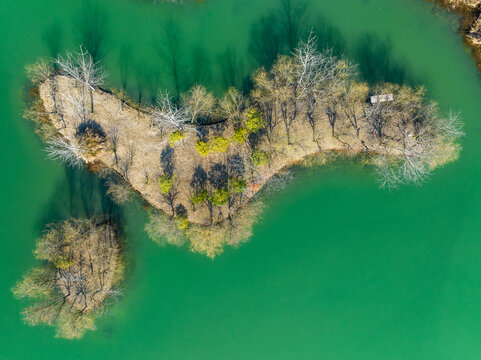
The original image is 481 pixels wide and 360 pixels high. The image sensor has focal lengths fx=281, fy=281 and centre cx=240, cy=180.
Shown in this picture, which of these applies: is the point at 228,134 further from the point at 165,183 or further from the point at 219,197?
the point at 165,183

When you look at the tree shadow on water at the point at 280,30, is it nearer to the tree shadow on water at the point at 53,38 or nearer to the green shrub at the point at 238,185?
the green shrub at the point at 238,185

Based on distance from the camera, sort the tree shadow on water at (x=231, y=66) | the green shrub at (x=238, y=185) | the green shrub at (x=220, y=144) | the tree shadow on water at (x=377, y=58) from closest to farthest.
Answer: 1. the green shrub at (x=220, y=144)
2. the green shrub at (x=238, y=185)
3. the tree shadow on water at (x=377, y=58)
4. the tree shadow on water at (x=231, y=66)

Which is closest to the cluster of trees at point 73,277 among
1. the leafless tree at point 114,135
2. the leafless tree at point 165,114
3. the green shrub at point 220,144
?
the leafless tree at point 114,135

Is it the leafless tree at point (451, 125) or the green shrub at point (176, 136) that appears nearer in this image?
the green shrub at point (176, 136)

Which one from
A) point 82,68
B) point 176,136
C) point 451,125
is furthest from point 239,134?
point 451,125

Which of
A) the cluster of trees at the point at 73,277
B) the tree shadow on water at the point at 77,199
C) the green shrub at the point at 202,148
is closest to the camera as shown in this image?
the green shrub at the point at 202,148

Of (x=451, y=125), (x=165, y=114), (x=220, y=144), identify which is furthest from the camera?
(x=451, y=125)
